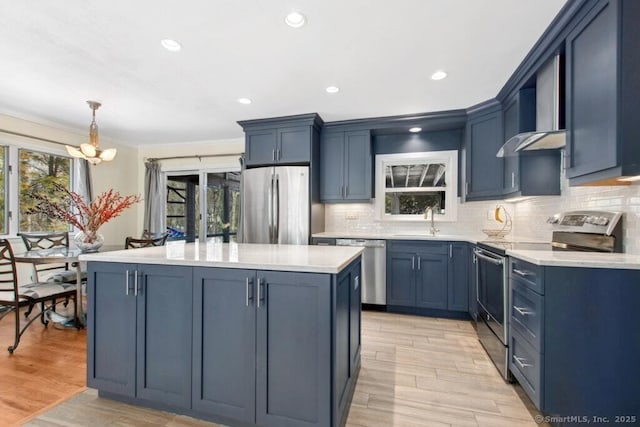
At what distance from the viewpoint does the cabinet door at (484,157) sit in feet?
10.4

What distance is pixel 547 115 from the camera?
88.0 inches

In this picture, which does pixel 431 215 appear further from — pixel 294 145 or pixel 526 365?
pixel 526 365

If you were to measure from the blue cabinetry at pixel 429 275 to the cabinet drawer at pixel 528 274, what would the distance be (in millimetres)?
1315

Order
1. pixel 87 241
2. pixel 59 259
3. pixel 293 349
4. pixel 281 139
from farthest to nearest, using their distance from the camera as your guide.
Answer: pixel 281 139 → pixel 87 241 → pixel 59 259 → pixel 293 349

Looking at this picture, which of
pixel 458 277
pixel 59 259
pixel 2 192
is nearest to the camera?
pixel 59 259

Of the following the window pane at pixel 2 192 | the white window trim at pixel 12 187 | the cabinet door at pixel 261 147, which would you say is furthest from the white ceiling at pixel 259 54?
the window pane at pixel 2 192

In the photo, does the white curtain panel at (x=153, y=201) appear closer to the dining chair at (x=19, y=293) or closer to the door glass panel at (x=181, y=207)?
the door glass panel at (x=181, y=207)

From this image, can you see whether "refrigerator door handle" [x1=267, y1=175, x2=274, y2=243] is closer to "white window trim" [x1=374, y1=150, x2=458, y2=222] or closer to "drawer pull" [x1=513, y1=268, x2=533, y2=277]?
"white window trim" [x1=374, y1=150, x2=458, y2=222]

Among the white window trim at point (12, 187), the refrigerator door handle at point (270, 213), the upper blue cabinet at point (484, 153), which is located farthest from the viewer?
the refrigerator door handle at point (270, 213)

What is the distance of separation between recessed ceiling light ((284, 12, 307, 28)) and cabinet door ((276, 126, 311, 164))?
1817mm

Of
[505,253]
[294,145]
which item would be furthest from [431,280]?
[294,145]

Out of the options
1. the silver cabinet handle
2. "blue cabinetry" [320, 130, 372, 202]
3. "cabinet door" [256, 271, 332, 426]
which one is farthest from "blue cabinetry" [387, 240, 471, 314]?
the silver cabinet handle

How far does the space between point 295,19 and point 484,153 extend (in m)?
2.62

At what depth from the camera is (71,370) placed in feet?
7.22
